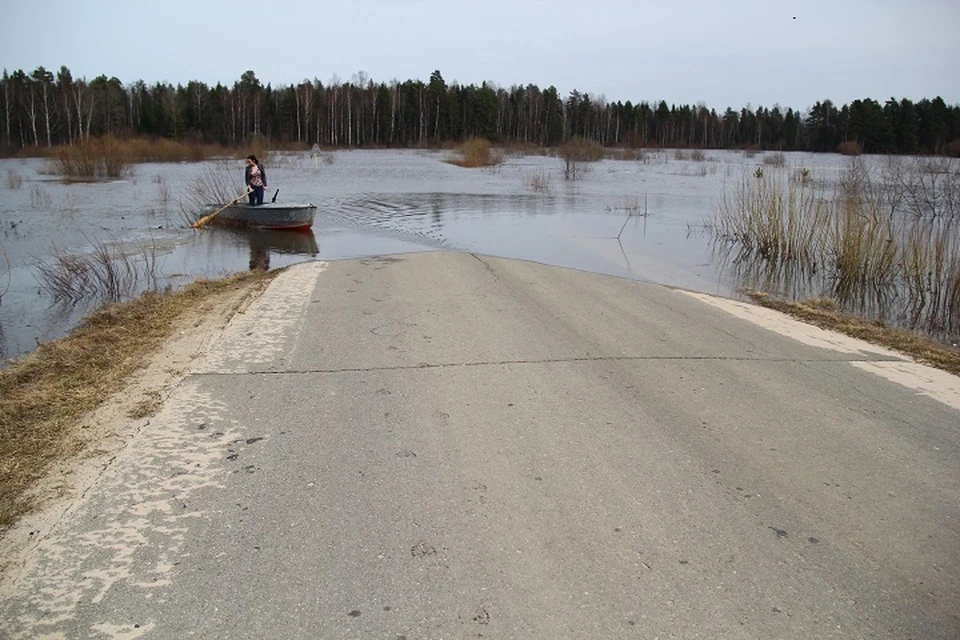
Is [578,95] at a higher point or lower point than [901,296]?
higher

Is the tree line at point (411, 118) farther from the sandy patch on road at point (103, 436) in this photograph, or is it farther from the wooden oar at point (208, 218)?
the sandy patch on road at point (103, 436)

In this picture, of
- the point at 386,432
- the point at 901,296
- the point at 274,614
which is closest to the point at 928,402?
the point at 386,432

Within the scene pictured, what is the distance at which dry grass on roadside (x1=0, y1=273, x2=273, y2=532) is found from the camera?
4.55 meters

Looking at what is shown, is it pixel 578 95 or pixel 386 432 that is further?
pixel 578 95

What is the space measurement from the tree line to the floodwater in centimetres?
4573

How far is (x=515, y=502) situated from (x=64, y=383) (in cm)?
409

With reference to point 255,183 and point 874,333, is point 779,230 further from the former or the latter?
point 255,183

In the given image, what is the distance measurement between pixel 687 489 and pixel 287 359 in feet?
12.5

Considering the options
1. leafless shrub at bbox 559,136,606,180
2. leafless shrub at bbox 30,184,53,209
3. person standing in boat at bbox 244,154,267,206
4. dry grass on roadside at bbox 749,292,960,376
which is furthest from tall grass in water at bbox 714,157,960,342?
leafless shrub at bbox 559,136,606,180

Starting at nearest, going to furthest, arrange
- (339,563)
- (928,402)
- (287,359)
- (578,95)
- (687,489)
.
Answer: (339,563) < (687,489) < (928,402) < (287,359) < (578,95)

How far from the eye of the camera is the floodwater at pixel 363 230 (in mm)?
14109

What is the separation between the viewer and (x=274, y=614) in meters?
3.26

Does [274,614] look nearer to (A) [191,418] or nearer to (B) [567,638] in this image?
(B) [567,638]

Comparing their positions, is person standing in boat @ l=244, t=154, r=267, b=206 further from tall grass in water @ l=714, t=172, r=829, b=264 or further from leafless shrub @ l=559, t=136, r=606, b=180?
leafless shrub @ l=559, t=136, r=606, b=180
